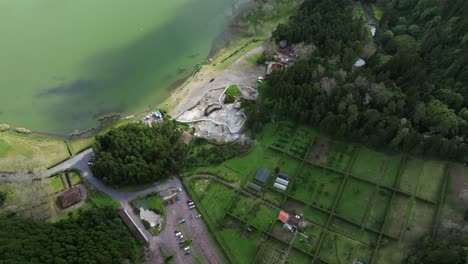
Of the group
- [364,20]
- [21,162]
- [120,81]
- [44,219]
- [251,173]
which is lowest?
[44,219]

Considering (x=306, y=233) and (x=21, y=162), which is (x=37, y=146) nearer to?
(x=21, y=162)

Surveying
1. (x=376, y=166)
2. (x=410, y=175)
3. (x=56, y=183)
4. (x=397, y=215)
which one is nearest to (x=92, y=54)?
(x=56, y=183)

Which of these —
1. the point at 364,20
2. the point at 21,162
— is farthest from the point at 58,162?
the point at 364,20

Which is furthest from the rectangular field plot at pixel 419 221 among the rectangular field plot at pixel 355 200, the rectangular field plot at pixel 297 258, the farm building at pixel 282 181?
the farm building at pixel 282 181

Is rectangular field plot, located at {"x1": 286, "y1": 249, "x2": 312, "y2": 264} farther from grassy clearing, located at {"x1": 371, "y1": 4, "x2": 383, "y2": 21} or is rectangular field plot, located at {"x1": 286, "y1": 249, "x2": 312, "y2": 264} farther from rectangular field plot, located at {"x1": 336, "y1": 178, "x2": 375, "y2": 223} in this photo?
grassy clearing, located at {"x1": 371, "y1": 4, "x2": 383, "y2": 21}

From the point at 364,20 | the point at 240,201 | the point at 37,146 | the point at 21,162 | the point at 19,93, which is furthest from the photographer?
the point at 364,20

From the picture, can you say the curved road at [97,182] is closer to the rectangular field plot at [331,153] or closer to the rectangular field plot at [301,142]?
the rectangular field plot at [301,142]

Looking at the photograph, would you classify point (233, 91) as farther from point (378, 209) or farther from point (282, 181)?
point (378, 209)
